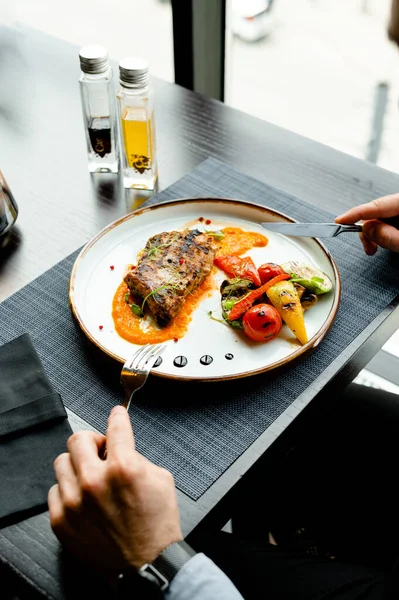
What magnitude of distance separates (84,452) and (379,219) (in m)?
0.77

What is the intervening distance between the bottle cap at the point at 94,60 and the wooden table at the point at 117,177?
266mm

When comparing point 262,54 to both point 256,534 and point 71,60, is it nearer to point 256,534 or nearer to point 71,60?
point 71,60

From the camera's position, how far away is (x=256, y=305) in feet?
3.72

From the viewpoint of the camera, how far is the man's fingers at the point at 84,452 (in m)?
0.82

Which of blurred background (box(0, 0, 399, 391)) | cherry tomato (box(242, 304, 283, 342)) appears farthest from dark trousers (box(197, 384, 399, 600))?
blurred background (box(0, 0, 399, 391))

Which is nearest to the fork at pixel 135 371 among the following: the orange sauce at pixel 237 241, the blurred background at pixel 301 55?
the orange sauce at pixel 237 241

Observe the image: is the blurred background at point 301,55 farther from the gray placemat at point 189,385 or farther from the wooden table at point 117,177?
the gray placemat at point 189,385

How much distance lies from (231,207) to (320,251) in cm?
23

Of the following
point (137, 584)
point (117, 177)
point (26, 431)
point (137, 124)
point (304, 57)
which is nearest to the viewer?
point (137, 584)

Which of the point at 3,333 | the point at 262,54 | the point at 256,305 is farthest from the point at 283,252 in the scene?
the point at 262,54

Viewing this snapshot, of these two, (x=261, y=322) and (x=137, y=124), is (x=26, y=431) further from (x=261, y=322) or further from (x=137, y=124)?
(x=137, y=124)

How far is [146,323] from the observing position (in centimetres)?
117

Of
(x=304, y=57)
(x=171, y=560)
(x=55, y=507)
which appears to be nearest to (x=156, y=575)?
(x=171, y=560)

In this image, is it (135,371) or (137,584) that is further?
(135,371)
